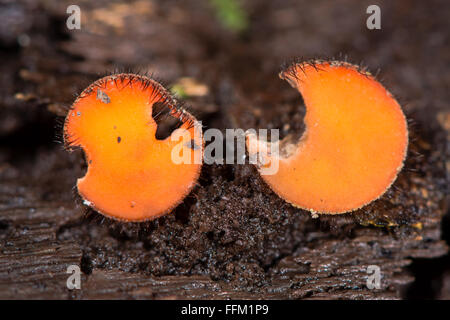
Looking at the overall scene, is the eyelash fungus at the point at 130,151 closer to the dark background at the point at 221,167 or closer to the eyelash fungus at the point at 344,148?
the dark background at the point at 221,167

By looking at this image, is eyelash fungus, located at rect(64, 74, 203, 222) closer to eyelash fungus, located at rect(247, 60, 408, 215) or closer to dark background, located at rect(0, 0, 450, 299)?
dark background, located at rect(0, 0, 450, 299)

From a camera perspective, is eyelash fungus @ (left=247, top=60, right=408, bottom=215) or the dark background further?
the dark background

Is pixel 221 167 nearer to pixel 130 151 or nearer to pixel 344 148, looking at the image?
pixel 130 151

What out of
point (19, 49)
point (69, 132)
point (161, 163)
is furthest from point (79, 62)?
point (161, 163)

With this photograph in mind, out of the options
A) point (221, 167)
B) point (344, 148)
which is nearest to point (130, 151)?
point (221, 167)

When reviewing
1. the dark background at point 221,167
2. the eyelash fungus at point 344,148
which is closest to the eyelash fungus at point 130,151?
the dark background at point 221,167

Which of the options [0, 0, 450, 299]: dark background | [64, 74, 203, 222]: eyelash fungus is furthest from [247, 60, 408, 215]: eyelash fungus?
[64, 74, 203, 222]: eyelash fungus
